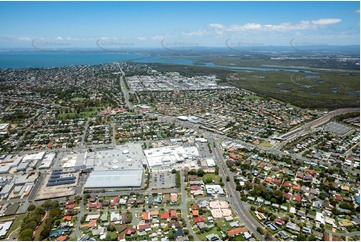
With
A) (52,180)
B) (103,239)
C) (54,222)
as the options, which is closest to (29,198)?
(52,180)

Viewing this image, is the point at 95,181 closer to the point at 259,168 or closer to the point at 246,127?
the point at 259,168

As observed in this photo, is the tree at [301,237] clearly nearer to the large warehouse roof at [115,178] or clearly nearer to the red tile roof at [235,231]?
the red tile roof at [235,231]

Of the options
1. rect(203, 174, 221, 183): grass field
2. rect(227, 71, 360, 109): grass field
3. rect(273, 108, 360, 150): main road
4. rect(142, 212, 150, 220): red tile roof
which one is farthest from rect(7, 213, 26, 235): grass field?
rect(227, 71, 360, 109): grass field

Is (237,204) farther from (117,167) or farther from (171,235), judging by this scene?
(117,167)

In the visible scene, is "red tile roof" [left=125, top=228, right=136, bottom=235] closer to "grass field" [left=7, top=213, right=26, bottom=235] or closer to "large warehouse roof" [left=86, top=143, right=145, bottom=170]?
"grass field" [left=7, top=213, right=26, bottom=235]

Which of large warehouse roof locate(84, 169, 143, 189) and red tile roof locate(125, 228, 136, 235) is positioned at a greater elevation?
large warehouse roof locate(84, 169, 143, 189)

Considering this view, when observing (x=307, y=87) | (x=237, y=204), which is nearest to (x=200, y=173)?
(x=237, y=204)
